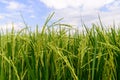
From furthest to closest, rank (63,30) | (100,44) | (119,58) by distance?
1. (63,30)
2. (100,44)
3. (119,58)

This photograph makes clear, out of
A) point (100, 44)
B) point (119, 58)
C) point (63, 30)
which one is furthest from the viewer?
point (63, 30)

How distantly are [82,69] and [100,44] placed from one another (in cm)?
22

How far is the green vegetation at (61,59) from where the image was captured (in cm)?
182

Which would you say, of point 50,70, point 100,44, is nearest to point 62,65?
point 50,70

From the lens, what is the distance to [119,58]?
72.4 inches

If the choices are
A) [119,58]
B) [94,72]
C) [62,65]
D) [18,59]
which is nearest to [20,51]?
[18,59]

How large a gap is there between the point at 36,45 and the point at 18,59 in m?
0.20

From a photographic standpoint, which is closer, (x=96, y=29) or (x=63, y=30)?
(x=96, y=29)

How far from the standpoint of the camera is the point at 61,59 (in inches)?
73.5

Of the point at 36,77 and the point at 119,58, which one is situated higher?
the point at 119,58

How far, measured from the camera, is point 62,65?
1865mm

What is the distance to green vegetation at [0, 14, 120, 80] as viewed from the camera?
1.82 m

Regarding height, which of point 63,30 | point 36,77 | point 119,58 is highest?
point 63,30

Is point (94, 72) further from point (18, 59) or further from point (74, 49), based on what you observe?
point (18, 59)
